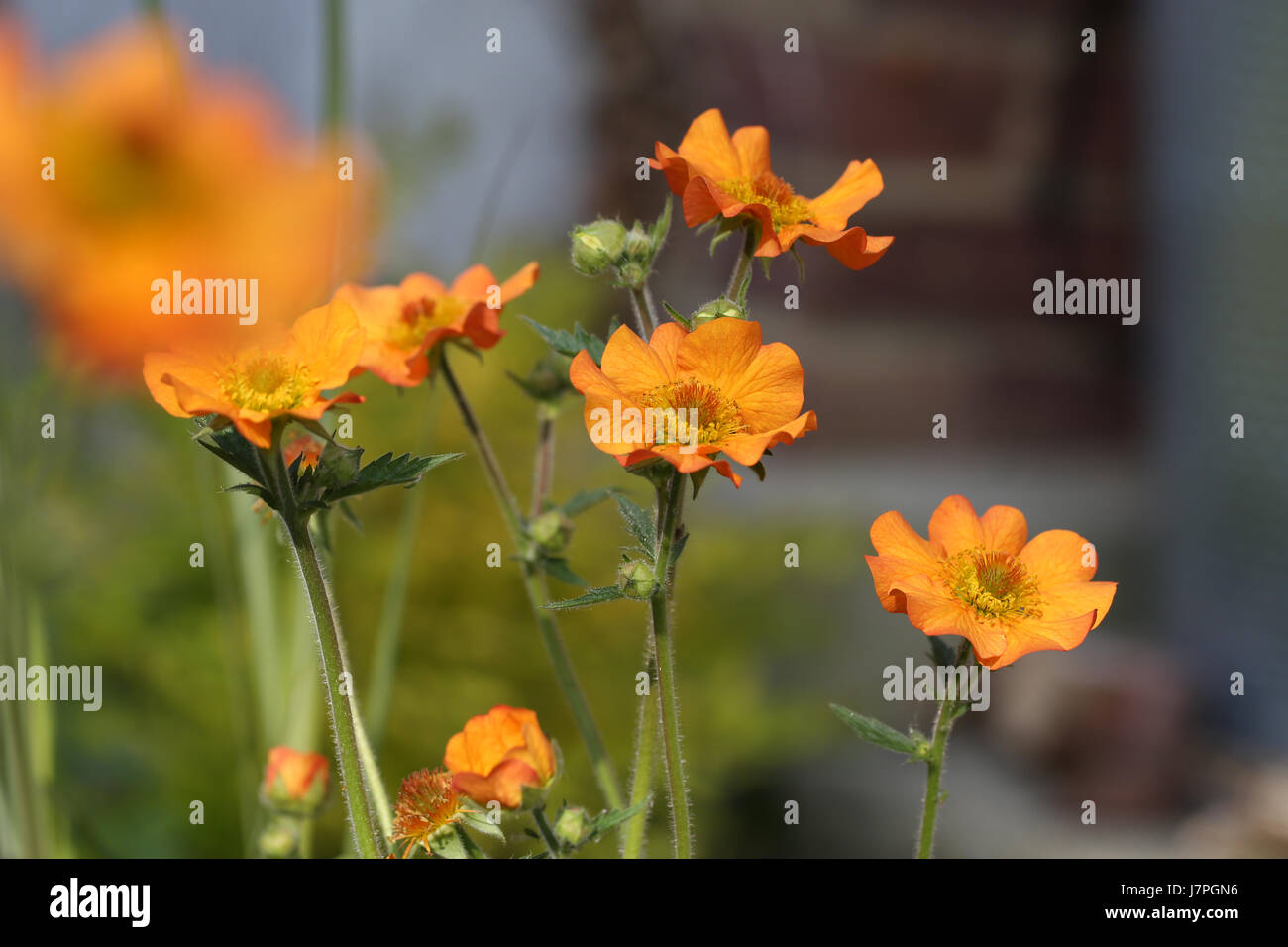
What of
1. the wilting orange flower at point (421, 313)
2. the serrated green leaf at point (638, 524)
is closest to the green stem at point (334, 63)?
the wilting orange flower at point (421, 313)

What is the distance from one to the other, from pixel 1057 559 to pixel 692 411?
0.09 m

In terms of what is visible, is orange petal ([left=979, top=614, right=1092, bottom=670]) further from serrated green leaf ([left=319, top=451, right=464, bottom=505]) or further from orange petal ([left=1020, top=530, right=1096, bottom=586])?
serrated green leaf ([left=319, top=451, right=464, bottom=505])

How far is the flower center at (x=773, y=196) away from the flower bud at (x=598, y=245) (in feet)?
0.10

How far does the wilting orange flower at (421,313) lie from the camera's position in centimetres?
28

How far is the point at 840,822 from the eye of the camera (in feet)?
4.22

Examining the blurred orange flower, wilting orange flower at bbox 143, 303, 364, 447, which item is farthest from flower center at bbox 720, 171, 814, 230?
the blurred orange flower

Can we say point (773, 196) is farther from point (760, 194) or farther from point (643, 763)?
point (643, 763)

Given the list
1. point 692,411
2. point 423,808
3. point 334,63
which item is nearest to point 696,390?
point 692,411

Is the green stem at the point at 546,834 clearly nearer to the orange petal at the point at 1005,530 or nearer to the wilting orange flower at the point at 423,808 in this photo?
the wilting orange flower at the point at 423,808

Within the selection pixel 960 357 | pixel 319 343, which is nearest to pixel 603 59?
pixel 960 357

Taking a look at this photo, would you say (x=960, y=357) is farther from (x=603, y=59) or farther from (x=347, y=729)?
(x=347, y=729)

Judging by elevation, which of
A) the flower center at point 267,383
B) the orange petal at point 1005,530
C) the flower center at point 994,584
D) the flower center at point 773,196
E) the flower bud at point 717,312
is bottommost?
the flower center at point 994,584

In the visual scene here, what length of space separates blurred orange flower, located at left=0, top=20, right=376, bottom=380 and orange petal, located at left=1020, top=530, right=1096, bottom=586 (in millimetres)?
289
